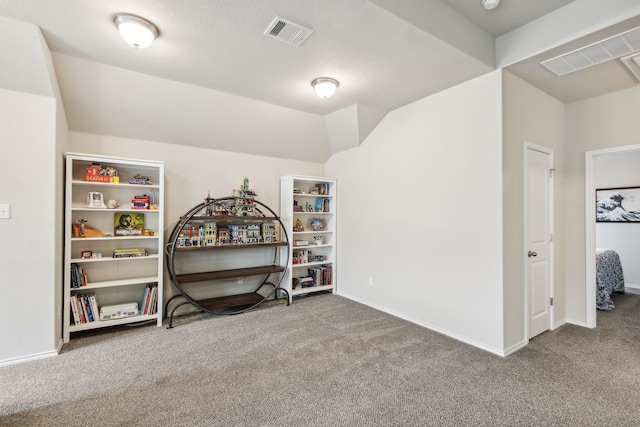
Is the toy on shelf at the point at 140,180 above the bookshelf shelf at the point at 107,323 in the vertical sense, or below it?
above

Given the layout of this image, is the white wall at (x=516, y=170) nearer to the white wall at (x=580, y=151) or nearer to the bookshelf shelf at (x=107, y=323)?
the white wall at (x=580, y=151)

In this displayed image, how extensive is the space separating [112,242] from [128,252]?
32cm

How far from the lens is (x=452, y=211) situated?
10.4 feet

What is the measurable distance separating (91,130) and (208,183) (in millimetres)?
1390

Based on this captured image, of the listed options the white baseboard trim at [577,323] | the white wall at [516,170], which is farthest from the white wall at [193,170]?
Answer: the white baseboard trim at [577,323]

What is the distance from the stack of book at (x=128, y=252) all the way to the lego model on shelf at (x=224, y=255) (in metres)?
0.26

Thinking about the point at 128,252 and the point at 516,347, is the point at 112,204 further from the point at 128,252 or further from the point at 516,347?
the point at 516,347

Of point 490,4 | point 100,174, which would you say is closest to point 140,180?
point 100,174

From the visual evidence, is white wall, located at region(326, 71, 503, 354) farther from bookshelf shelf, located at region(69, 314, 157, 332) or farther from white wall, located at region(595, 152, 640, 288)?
white wall, located at region(595, 152, 640, 288)

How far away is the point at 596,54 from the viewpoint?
2477 millimetres

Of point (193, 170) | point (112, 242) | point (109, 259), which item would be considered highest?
point (193, 170)

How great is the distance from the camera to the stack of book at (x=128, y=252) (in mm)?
3287

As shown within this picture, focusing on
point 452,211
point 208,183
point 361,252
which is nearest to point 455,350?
point 452,211

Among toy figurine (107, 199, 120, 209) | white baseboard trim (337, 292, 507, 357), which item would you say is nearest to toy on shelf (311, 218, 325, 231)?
white baseboard trim (337, 292, 507, 357)
